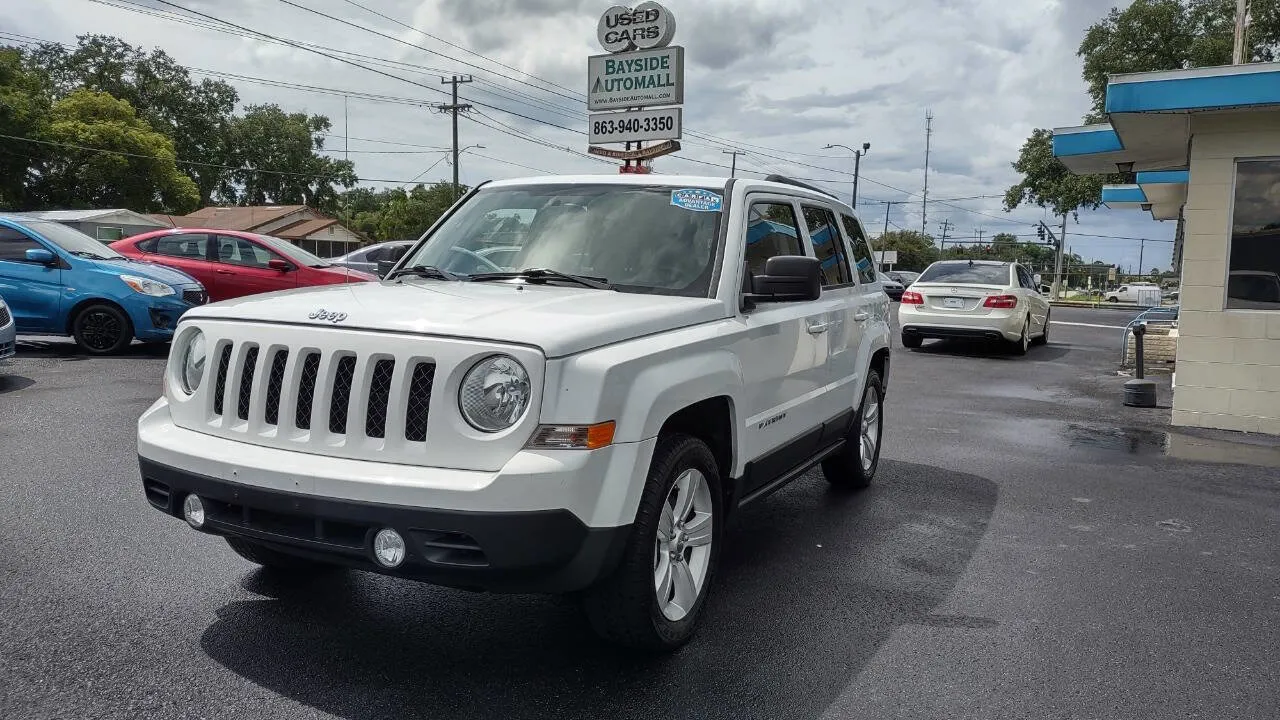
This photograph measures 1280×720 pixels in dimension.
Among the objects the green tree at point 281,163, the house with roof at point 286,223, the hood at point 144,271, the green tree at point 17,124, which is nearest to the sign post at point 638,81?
the hood at point 144,271

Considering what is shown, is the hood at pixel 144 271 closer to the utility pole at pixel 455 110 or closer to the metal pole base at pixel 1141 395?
the metal pole base at pixel 1141 395

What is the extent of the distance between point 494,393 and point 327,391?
0.59 metres

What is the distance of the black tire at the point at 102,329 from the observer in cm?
1134

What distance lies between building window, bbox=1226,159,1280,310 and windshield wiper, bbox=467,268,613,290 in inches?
311

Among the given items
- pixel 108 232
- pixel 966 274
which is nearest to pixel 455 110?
pixel 108 232

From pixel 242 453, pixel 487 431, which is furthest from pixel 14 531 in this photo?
pixel 487 431

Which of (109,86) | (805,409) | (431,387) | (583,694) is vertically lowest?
(583,694)

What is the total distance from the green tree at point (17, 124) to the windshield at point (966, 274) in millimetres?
49206

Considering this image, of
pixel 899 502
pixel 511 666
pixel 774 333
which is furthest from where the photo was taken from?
pixel 899 502

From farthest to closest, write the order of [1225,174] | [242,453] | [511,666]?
[1225,174] < [511,666] < [242,453]

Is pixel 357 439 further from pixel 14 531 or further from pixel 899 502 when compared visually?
pixel 899 502

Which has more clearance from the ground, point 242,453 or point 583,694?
point 242,453

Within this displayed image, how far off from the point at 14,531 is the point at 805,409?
162 inches

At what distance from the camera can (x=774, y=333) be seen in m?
4.48
